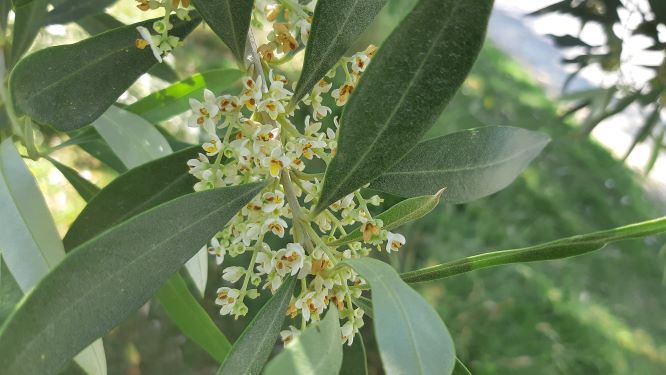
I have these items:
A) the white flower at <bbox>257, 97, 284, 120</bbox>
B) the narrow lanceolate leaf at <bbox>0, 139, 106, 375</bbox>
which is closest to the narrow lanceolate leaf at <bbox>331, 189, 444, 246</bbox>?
the white flower at <bbox>257, 97, 284, 120</bbox>

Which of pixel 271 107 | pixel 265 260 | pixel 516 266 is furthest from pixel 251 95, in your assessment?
pixel 516 266

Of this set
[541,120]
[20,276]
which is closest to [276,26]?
[20,276]

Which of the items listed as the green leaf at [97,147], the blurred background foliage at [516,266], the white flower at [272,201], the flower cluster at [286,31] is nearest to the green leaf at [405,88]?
the white flower at [272,201]

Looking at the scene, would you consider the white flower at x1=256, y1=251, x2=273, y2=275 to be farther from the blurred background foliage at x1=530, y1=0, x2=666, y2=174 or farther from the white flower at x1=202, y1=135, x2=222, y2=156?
the blurred background foliage at x1=530, y1=0, x2=666, y2=174

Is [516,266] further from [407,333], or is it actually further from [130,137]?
[407,333]

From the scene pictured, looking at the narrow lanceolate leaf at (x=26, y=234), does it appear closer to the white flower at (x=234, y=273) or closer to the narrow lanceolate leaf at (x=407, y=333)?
the white flower at (x=234, y=273)

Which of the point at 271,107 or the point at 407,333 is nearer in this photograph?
the point at 407,333
